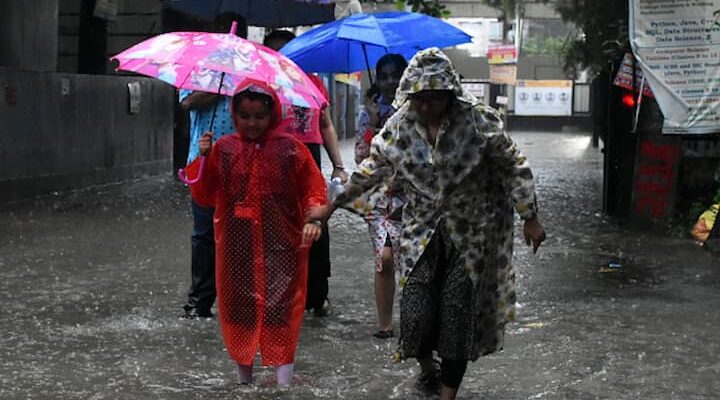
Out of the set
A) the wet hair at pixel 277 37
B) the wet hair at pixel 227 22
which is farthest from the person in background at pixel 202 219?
the wet hair at pixel 277 37

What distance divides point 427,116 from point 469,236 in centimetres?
54

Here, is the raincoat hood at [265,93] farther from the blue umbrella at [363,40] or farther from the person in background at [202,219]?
the blue umbrella at [363,40]

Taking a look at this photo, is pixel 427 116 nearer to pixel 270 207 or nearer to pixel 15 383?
pixel 270 207

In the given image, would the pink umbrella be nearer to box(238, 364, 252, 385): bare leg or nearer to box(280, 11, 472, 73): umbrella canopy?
box(238, 364, 252, 385): bare leg

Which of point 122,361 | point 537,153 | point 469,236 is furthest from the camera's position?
point 537,153

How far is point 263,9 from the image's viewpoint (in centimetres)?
1012

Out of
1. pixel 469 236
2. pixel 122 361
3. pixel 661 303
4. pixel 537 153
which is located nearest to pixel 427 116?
pixel 469 236

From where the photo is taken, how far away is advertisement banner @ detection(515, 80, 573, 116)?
177ft


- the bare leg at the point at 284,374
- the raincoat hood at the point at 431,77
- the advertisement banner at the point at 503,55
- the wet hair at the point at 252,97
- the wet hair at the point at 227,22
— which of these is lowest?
the bare leg at the point at 284,374

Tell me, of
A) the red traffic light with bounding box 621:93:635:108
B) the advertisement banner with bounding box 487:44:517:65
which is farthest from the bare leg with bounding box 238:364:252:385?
the advertisement banner with bounding box 487:44:517:65

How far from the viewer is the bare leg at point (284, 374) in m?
5.57

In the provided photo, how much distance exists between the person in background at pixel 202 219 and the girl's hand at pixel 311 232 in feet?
5.26

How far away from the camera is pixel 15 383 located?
18.9 feet

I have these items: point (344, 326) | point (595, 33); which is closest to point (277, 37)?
point (344, 326)
